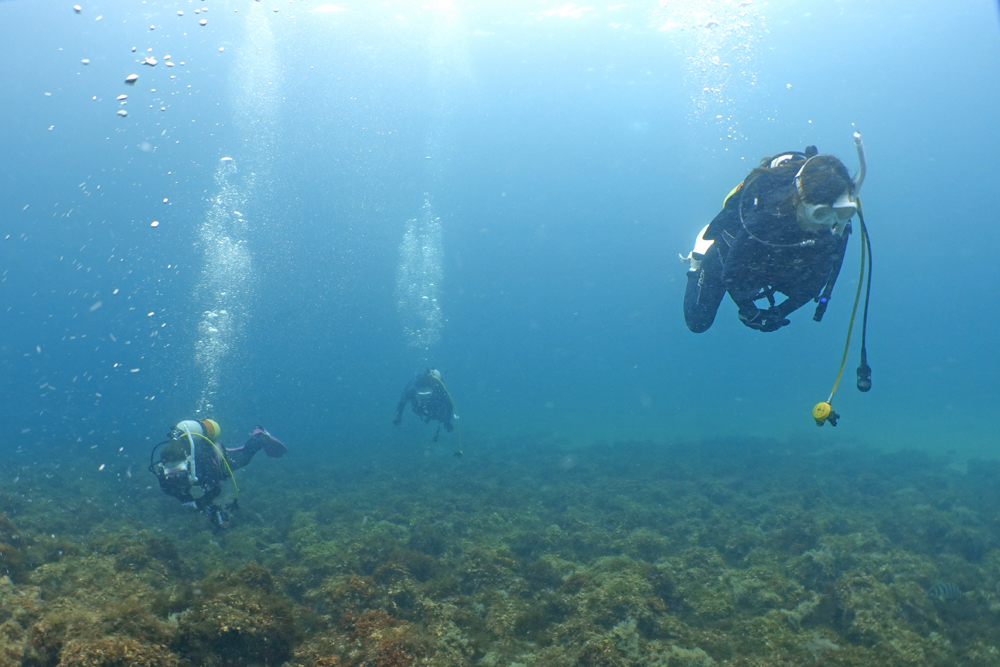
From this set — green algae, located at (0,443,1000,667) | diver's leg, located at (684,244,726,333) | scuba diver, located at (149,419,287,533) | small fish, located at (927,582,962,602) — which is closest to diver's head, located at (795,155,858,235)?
diver's leg, located at (684,244,726,333)

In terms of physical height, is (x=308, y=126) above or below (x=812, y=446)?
above

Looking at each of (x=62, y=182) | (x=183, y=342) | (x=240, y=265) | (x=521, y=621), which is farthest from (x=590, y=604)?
(x=183, y=342)

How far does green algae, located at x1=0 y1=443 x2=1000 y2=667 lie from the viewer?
371 cm

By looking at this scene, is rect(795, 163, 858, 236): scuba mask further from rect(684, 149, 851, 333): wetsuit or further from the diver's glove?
the diver's glove

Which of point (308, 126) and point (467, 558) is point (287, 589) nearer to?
point (467, 558)

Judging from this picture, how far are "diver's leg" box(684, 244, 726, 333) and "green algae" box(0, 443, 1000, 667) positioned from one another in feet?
9.94

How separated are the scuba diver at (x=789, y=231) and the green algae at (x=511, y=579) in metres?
3.00

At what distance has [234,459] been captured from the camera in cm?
985

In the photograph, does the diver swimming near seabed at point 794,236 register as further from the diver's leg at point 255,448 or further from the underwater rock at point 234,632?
the diver's leg at point 255,448

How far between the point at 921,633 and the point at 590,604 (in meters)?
3.32

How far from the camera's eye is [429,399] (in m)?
14.0

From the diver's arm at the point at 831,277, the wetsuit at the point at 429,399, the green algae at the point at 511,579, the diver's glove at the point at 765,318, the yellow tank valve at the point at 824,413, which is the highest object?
the diver's arm at the point at 831,277

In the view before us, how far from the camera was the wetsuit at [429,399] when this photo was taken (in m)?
13.9

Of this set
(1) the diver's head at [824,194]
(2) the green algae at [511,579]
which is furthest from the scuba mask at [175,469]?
(1) the diver's head at [824,194]
